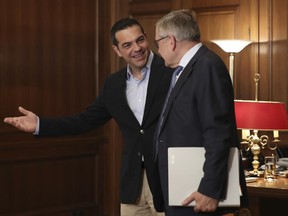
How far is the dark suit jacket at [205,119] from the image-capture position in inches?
93.2

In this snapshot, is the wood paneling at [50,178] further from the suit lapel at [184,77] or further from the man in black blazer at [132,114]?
the suit lapel at [184,77]

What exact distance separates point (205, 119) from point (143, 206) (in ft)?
3.10

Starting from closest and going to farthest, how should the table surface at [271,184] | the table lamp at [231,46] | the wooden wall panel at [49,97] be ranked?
1. the table surface at [271,184]
2. the table lamp at [231,46]
3. the wooden wall panel at [49,97]

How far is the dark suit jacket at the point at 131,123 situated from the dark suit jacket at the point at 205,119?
569mm

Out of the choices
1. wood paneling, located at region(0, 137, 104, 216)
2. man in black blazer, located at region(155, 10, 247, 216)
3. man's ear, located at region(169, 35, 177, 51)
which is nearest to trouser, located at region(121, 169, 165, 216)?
man in black blazer, located at region(155, 10, 247, 216)

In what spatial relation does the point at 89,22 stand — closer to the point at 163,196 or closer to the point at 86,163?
the point at 86,163

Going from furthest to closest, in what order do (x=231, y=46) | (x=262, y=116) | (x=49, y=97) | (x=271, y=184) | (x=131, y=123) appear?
(x=49, y=97) < (x=231, y=46) < (x=262, y=116) < (x=271, y=184) < (x=131, y=123)

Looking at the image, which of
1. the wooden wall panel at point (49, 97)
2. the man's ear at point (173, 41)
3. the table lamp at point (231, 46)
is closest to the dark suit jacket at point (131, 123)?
the man's ear at point (173, 41)

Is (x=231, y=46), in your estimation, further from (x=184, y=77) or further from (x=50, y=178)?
(x=184, y=77)

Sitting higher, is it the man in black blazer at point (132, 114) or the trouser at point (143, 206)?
the man in black blazer at point (132, 114)

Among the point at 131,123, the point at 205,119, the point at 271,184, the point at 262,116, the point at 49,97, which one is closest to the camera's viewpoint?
the point at 205,119

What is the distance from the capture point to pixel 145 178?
3137 mm

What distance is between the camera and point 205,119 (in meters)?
2.40

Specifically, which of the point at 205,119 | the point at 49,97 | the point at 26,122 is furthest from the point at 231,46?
the point at 205,119
